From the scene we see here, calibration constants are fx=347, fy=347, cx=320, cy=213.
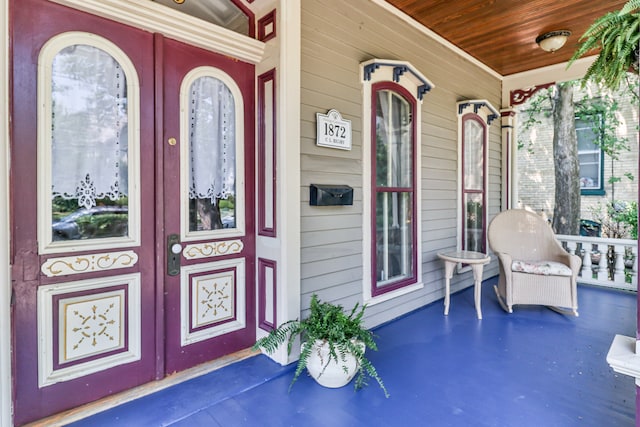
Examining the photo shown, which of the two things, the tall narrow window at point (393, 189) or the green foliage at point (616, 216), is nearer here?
the tall narrow window at point (393, 189)

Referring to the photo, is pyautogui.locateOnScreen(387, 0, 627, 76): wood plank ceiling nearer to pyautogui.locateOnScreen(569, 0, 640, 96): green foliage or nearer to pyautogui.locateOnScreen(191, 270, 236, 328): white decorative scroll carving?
pyautogui.locateOnScreen(569, 0, 640, 96): green foliage

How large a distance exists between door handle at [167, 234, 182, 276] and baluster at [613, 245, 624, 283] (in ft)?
17.3

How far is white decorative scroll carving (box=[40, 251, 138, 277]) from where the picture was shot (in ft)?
6.04

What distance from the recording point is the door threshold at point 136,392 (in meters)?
1.84

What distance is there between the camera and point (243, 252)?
8.57 ft

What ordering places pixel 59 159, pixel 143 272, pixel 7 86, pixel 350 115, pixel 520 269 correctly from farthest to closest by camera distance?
1. pixel 520 269
2. pixel 350 115
3. pixel 143 272
4. pixel 59 159
5. pixel 7 86

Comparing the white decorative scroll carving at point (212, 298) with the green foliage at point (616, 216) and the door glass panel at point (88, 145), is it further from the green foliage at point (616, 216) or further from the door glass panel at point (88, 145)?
the green foliage at point (616, 216)

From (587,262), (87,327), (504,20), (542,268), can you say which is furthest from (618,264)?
(87,327)

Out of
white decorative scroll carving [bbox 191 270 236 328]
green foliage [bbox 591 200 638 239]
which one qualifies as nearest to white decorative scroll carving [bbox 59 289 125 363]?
white decorative scroll carving [bbox 191 270 236 328]

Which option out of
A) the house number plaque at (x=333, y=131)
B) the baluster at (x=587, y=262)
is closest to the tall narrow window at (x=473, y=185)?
the baluster at (x=587, y=262)

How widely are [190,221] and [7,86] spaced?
1.14m

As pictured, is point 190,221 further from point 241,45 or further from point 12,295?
point 241,45

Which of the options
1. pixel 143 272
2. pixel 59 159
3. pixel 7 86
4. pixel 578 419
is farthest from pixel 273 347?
pixel 7 86

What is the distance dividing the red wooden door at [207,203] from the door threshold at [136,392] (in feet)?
0.19
